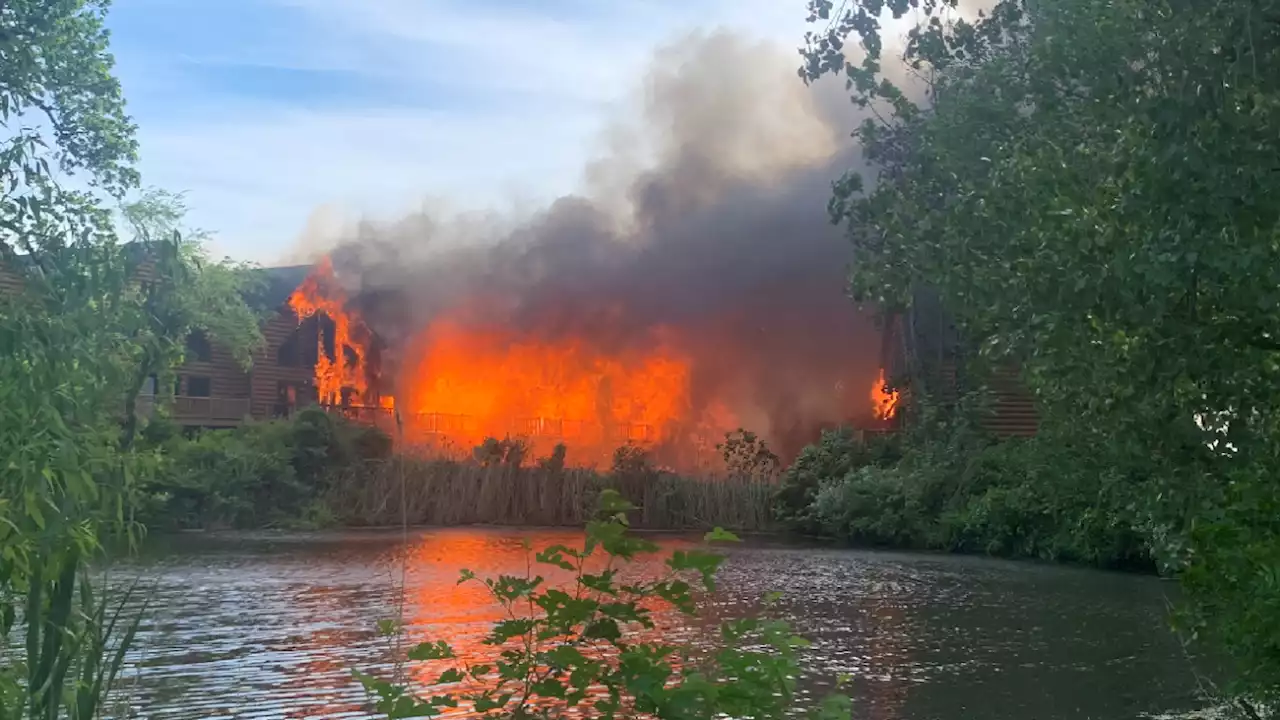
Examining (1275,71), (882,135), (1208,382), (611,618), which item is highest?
(882,135)

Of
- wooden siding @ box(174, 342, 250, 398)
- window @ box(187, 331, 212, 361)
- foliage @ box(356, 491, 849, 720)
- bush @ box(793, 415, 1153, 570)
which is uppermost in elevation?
window @ box(187, 331, 212, 361)

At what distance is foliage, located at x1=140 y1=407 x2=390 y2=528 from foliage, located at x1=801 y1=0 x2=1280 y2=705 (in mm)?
19875

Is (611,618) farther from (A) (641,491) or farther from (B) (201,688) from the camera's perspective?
(A) (641,491)

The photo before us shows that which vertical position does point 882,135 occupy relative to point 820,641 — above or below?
above

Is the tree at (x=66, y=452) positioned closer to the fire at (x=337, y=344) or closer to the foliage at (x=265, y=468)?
the foliage at (x=265, y=468)

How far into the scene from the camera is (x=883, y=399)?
34.8m

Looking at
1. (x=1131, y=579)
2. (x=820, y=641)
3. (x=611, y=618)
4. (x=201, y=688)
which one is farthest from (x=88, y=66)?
(x=1131, y=579)

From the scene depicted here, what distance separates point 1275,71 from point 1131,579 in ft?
54.8

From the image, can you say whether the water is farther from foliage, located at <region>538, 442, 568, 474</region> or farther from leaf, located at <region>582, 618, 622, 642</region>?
foliage, located at <region>538, 442, 568, 474</region>

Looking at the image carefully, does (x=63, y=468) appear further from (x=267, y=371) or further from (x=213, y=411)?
(x=267, y=371)

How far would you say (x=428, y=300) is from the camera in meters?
37.4

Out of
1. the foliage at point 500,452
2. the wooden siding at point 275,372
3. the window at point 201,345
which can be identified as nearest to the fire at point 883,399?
the foliage at point 500,452

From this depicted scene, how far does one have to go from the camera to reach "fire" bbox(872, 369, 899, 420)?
109ft

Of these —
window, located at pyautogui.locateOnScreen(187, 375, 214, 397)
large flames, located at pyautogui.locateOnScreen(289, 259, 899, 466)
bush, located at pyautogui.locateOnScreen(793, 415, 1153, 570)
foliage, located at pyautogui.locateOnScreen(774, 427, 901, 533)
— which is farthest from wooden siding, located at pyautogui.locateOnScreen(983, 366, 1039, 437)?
window, located at pyautogui.locateOnScreen(187, 375, 214, 397)
